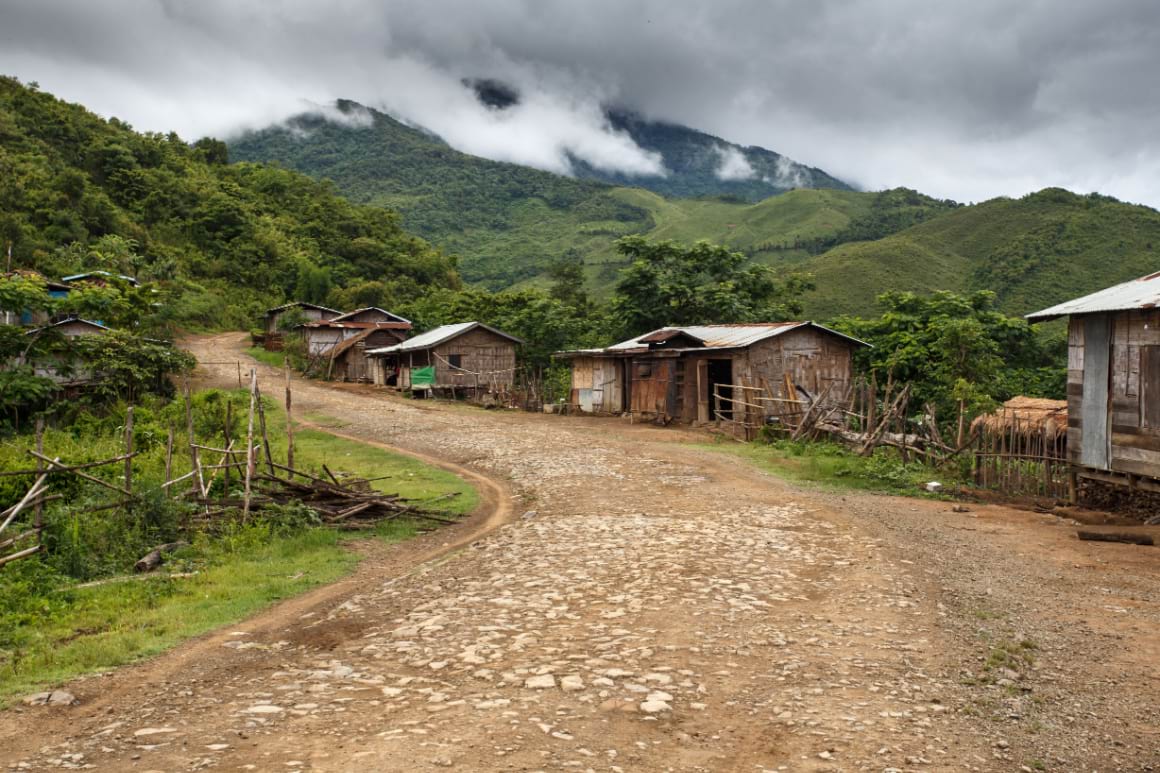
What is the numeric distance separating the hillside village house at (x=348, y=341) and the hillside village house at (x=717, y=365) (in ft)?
69.9

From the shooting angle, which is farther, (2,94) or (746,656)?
(2,94)

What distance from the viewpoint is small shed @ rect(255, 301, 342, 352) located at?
55906 millimetres

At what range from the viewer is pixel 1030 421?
18297 millimetres

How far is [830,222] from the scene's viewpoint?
378ft

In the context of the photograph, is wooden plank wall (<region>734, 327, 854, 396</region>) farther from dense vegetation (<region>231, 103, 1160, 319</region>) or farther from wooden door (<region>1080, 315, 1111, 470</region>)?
dense vegetation (<region>231, 103, 1160, 319</region>)

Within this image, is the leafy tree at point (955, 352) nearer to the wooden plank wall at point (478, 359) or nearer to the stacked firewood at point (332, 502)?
the stacked firewood at point (332, 502)

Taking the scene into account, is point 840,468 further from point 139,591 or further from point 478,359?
point 478,359

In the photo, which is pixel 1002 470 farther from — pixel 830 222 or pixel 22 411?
pixel 830 222

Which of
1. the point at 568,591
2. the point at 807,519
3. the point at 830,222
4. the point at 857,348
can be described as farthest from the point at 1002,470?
the point at 830,222

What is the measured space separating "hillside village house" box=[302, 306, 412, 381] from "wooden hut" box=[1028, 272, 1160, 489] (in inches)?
1573

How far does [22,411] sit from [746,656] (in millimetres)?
26001

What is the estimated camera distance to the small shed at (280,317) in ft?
183

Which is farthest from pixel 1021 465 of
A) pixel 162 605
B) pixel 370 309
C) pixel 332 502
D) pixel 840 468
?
pixel 370 309

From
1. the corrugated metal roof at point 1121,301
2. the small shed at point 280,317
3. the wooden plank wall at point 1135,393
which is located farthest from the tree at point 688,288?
the small shed at point 280,317
